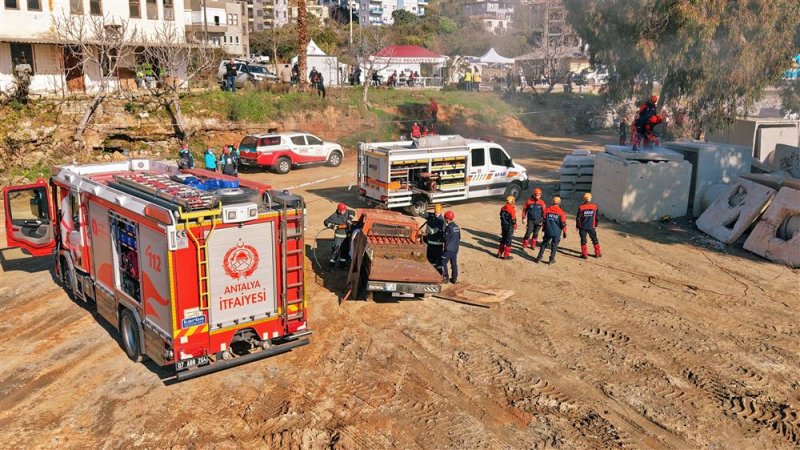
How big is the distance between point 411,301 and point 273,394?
4.32m

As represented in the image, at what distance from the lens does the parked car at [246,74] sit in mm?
36562

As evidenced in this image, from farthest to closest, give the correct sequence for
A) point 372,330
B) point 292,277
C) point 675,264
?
point 675,264, point 372,330, point 292,277

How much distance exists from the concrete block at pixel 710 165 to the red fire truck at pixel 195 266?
14808mm

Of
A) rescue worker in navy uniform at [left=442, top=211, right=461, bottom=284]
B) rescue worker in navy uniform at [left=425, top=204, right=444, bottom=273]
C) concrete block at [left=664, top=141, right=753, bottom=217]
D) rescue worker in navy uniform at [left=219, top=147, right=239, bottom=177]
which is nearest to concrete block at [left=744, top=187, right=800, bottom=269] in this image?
concrete block at [left=664, top=141, right=753, bottom=217]

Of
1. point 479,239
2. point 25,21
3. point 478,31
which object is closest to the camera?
point 479,239

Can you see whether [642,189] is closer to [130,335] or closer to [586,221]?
[586,221]

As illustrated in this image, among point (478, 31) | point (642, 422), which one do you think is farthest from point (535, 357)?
point (478, 31)

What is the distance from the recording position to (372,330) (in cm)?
1170

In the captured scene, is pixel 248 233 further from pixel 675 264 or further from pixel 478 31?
pixel 478 31

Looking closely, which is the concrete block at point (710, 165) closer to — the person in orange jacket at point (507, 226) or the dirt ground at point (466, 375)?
the dirt ground at point (466, 375)

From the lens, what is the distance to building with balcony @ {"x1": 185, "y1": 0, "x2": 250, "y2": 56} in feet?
214

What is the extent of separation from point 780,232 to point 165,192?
1467 centimetres

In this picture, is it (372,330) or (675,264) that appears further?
(675,264)

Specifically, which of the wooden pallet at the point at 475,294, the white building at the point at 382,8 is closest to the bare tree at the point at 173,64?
the wooden pallet at the point at 475,294
